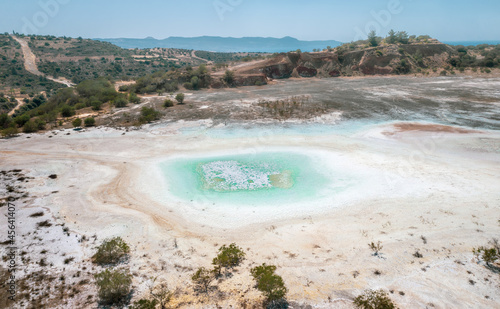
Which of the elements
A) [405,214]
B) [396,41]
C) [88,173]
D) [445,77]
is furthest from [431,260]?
[396,41]

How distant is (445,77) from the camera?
40.5 meters

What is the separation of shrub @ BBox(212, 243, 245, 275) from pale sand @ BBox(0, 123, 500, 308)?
318 mm

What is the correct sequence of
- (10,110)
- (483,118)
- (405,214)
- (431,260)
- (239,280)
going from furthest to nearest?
1. (10,110)
2. (483,118)
3. (405,214)
4. (431,260)
5. (239,280)

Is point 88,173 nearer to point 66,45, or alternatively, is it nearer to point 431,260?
point 431,260

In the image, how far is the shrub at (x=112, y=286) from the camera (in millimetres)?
6504

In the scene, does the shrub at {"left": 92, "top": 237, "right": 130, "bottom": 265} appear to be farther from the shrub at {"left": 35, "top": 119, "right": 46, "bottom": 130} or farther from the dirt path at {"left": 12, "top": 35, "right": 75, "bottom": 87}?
the dirt path at {"left": 12, "top": 35, "right": 75, "bottom": 87}

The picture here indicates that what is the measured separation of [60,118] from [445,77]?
179 feet

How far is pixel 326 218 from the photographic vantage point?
1030cm

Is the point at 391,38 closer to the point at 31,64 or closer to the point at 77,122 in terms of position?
the point at 77,122

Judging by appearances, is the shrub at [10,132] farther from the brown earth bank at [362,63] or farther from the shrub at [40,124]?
the brown earth bank at [362,63]

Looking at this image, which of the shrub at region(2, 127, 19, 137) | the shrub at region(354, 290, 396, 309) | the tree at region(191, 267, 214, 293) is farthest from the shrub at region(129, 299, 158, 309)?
the shrub at region(2, 127, 19, 137)

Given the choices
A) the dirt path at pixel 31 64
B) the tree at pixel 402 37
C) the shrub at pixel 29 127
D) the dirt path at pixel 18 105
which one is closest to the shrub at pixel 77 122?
the shrub at pixel 29 127

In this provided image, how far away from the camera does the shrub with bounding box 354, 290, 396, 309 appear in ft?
19.6

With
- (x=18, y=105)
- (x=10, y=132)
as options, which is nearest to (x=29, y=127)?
(x=10, y=132)
